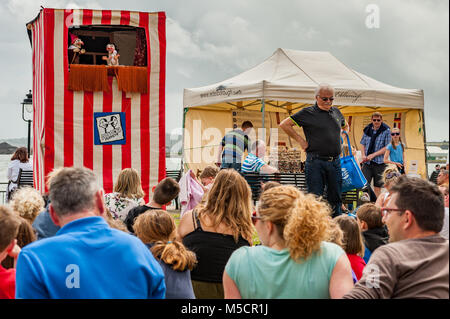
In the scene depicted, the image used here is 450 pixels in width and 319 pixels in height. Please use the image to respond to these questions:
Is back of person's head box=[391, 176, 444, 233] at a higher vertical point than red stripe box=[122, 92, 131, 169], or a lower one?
lower

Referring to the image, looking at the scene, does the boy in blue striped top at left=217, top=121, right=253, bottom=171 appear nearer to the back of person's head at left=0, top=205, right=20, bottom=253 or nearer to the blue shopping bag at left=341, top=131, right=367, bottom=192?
the blue shopping bag at left=341, top=131, right=367, bottom=192

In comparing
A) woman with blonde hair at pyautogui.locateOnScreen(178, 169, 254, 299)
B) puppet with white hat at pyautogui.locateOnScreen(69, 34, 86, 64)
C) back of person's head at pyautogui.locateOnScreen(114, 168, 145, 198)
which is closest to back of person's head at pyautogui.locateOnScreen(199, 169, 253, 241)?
woman with blonde hair at pyautogui.locateOnScreen(178, 169, 254, 299)

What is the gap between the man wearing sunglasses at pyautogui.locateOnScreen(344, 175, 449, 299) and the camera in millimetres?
1591

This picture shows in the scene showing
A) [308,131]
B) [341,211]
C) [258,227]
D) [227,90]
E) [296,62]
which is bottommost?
[341,211]

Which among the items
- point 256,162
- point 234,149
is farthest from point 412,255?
point 234,149

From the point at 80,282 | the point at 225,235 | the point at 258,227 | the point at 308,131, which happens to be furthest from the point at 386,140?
the point at 80,282

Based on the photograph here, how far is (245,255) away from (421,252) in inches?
24.8

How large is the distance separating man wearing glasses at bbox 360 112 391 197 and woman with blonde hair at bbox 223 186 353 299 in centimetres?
616

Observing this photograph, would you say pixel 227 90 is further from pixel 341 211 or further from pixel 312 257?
pixel 312 257

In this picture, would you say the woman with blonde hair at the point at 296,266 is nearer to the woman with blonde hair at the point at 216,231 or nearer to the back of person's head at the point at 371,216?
the woman with blonde hair at the point at 216,231

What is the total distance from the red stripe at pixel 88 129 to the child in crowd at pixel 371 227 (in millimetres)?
4144

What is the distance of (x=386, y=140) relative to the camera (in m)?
8.02

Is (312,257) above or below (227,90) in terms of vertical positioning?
below

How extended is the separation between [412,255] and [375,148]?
21.5 ft
